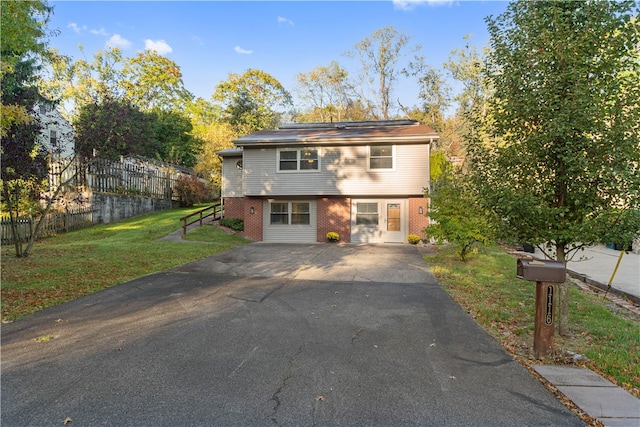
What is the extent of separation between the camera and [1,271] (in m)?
8.52

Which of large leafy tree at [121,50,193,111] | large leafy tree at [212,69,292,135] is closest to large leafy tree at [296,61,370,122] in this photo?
large leafy tree at [212,69,292,135]

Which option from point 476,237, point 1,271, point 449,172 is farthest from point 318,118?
point 1,271

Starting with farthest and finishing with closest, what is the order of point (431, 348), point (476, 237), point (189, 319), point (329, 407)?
point (476, 237) → point (189, 319) → point (431, 348) → point (329, 407)

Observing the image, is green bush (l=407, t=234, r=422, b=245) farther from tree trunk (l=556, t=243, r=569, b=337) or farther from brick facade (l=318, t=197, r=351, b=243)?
tree trunk (l=556, t=243, r=569, b=337)

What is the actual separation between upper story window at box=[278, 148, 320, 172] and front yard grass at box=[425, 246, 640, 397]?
28.8 feet

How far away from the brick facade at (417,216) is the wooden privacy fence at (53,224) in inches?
605

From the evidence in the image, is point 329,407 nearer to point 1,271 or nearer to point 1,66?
point 1,66

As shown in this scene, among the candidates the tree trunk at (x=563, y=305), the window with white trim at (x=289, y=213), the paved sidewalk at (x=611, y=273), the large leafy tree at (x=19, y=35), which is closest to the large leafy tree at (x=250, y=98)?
the window with white trim at (x=289, y=213)

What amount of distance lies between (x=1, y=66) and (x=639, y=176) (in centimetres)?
967

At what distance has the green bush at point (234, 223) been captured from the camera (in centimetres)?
1795

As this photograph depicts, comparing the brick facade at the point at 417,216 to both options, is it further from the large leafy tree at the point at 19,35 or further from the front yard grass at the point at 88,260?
the large leafy tree at the point at 19,35

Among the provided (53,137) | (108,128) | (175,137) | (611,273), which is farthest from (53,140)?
(611,273)

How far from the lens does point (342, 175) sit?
16.5 m

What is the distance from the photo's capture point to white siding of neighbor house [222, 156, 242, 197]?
1914 centimetres
